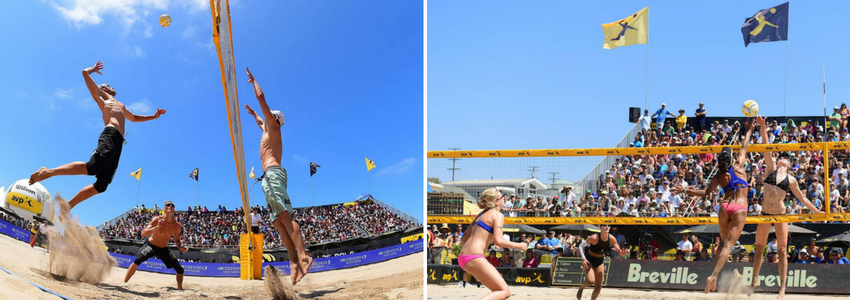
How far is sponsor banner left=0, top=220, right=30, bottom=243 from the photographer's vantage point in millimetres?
5172

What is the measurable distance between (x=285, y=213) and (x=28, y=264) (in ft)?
7.24

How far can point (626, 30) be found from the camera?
15.4 meters

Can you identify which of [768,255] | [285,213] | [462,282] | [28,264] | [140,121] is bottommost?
[462,282]

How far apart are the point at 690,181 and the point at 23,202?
10271 millimetres

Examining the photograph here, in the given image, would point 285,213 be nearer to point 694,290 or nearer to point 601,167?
point 694,290

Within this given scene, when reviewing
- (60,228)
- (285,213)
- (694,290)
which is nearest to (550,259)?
(694,290)

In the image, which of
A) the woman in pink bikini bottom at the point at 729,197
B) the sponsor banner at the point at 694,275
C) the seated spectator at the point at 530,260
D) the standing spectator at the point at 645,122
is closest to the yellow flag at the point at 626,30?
the standing spectator at the point at 645,122

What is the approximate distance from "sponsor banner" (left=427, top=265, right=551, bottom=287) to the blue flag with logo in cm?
804

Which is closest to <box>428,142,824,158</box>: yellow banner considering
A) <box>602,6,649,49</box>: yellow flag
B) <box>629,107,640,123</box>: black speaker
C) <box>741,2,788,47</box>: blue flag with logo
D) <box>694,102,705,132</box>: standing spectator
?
<box>741,2,788,47</box>: blue flag with logo

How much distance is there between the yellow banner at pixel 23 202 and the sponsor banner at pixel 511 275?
695cm

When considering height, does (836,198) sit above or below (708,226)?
above

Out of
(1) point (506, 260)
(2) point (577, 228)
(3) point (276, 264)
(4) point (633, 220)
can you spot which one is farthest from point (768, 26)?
(3) point (276, 264)

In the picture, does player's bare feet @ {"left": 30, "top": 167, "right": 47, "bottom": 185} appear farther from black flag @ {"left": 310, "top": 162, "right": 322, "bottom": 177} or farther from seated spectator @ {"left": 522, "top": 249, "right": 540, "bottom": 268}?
seated spectator @ {"left": 522, "top": 249, "right": 540, "bottom": 268}

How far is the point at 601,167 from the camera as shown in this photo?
14.6 metres
